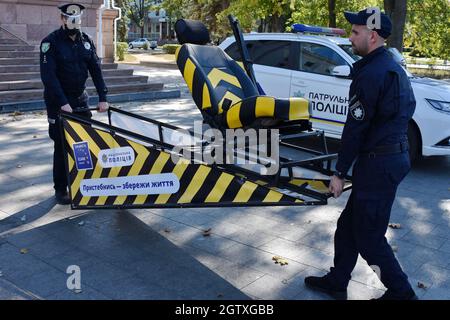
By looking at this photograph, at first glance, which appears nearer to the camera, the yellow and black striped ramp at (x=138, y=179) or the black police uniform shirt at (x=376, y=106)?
the black police uniform shirt at (x=376, y=106)

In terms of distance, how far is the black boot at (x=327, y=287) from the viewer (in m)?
3.85

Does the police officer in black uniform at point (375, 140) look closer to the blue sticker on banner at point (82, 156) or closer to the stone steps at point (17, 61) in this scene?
the blue sticker on banner at point (82, 156)

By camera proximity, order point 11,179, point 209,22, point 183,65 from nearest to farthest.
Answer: point 183,65 < point 11,179 < point 209,22

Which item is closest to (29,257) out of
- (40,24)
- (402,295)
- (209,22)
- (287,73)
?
(402,295)

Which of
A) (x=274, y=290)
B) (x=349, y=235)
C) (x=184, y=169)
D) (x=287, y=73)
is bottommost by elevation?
(x=274, y=290)

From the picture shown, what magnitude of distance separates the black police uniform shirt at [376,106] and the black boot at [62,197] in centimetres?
336

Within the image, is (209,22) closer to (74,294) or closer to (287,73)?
(287,73)

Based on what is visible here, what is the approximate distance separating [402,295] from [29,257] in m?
2.96

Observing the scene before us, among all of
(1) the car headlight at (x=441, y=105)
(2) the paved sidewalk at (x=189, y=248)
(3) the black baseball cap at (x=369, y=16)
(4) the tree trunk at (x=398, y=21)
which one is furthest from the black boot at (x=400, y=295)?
(4) the tree trunk at (x=398, y=21)

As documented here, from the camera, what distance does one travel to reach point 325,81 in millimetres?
8188

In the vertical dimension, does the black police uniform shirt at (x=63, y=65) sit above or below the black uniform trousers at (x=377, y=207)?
above

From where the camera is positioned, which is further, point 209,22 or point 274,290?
point 209,22

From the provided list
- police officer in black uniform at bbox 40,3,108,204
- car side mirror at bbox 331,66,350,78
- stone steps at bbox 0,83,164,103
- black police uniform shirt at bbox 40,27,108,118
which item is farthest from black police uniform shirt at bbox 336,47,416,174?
stone steps at bbox 0,83,164,103

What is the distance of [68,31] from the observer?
214 inches
